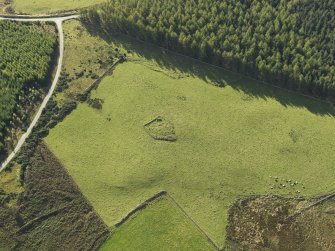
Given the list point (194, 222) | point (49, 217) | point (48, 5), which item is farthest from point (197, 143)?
point (48, 5)

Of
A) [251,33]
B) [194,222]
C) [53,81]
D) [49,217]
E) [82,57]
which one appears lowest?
[49,217]

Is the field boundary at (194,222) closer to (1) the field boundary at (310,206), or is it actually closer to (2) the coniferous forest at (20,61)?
(1) the field boundary at (310,206)

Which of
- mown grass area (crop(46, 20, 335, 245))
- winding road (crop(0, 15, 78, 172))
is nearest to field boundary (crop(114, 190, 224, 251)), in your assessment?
mown grass area (crop(46, 20, 335, 245))

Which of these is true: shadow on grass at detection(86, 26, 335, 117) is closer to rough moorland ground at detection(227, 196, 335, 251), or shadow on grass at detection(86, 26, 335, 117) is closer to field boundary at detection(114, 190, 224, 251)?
rough moorland ground at detection(227, 196, 335, 251)

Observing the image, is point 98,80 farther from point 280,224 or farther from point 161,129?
point 280,224

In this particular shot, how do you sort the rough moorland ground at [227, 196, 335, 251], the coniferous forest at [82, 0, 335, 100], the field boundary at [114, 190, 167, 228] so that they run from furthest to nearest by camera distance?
the coniferous forest at [82, 0, 335, 100] < the field boundary at [114, 190, 167, 228] < the rough moorland ground at [227, 196, 335, 251]

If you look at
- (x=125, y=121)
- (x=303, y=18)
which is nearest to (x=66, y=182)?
(x=125, y=121)
